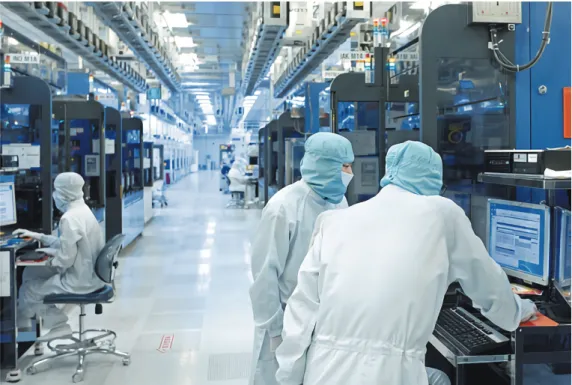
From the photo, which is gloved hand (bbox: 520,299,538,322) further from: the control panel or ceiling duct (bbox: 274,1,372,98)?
ceiling duct (bbox: 274,1,372,98)

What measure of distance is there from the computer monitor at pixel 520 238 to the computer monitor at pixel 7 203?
3753 mm

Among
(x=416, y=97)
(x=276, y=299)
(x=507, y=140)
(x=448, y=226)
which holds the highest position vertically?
(x=416, y=97)

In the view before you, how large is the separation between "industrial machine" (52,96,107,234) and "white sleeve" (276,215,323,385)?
514 cm

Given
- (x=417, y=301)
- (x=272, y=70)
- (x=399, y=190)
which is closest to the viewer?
(x=417, y=301)

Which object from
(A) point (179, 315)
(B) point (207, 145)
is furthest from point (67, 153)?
(B) point (207, 145)

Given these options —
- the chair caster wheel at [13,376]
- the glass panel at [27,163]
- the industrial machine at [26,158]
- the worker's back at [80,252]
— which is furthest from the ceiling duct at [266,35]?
the chair caster wheel at [13,376]

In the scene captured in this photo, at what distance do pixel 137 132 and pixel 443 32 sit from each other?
23.3 feet

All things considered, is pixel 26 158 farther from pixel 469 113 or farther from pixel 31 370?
pixel 469 113

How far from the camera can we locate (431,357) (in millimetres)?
2924

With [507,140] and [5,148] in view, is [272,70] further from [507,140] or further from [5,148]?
[507,140]

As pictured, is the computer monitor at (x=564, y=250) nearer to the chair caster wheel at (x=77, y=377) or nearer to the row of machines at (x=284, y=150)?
the chair caster wheel at (x=77, y=377)

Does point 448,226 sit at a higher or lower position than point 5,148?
lower

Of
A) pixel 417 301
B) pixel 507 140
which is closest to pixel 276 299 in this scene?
pixel 417 301

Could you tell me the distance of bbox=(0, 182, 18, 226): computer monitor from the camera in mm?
4512
